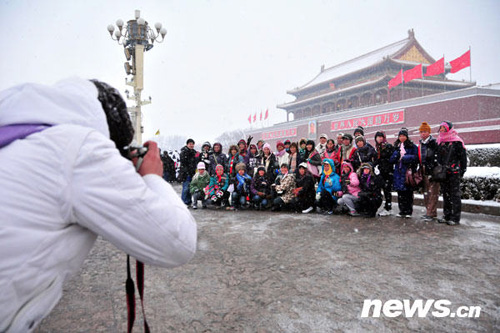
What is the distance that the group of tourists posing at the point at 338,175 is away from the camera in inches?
203

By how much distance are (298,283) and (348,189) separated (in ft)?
12.2

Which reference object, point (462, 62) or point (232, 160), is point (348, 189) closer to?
point (232, 160)

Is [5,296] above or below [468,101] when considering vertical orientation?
below

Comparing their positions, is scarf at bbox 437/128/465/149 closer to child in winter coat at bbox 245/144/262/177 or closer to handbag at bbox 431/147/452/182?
handbag at bbox 431/147/452/182

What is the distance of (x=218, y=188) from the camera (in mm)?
7109

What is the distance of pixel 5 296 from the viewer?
2.51 feet

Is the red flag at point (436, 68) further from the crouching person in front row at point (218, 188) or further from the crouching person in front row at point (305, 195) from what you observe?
the crouching person in front row at point (218, 188)

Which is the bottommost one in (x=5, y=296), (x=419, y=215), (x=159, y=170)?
(x=419, y=215)

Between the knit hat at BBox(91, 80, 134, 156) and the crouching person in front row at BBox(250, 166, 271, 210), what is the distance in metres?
5.80

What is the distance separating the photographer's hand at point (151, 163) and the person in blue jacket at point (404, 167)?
5459 mm

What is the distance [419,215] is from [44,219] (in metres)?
6.33

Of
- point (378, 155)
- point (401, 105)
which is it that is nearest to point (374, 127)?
point (401, 105)

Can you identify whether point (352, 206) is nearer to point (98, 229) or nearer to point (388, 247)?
point (388, 247)

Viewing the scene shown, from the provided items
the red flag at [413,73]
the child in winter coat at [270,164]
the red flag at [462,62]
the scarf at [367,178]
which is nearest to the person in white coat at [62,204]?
the scarf at [367,178]
